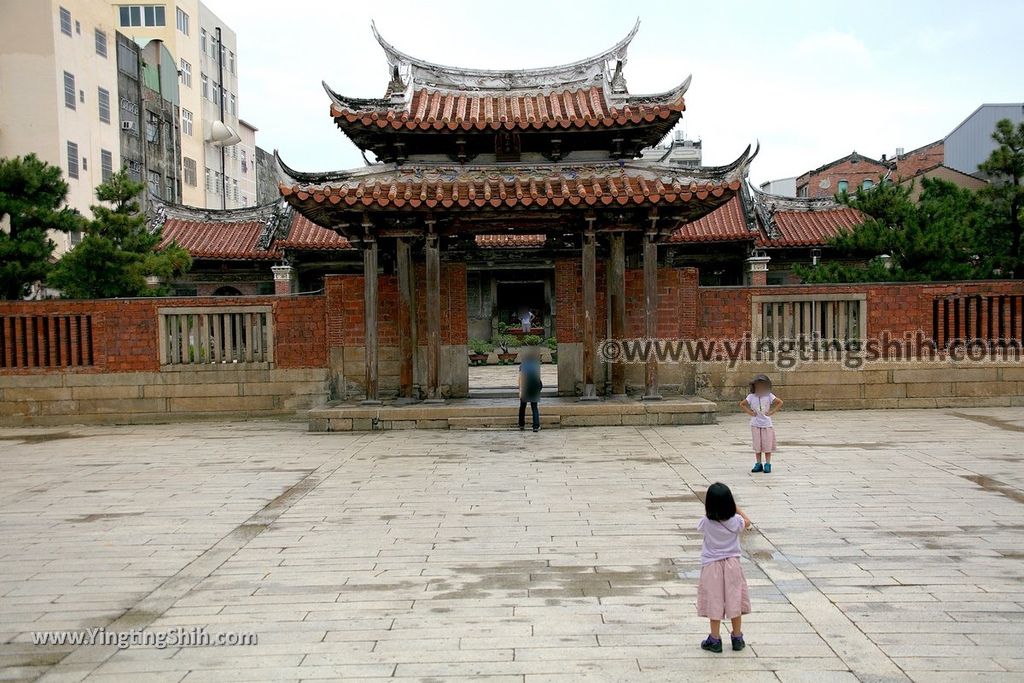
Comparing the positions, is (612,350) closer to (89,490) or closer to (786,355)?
(786,355)

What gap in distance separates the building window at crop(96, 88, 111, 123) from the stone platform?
26.7 meters

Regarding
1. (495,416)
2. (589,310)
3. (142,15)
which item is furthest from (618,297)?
(142,15)

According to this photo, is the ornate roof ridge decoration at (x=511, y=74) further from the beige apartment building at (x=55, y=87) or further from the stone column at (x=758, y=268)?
the beige apartment building at (x=55, y=87)

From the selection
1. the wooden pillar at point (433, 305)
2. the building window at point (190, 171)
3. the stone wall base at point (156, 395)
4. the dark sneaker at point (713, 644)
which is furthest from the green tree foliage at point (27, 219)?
the building window at point (190, 171)

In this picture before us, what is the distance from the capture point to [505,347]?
101 ft

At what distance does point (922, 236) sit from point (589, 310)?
6.96 metres

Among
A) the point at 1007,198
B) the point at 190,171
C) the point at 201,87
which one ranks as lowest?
the point at 1007,198

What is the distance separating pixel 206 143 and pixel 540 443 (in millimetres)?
38573

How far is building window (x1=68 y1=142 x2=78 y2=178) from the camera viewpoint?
31531 mm

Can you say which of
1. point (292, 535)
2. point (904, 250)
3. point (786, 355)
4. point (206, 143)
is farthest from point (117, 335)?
point (206, 143)

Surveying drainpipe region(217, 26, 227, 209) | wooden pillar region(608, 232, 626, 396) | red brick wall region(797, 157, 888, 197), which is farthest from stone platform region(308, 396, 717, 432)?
drainpipe region(217, 26, 227, 209)

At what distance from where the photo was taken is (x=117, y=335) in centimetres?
1468

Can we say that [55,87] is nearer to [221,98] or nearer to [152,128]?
[152,128]

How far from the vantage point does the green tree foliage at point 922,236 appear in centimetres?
1577
